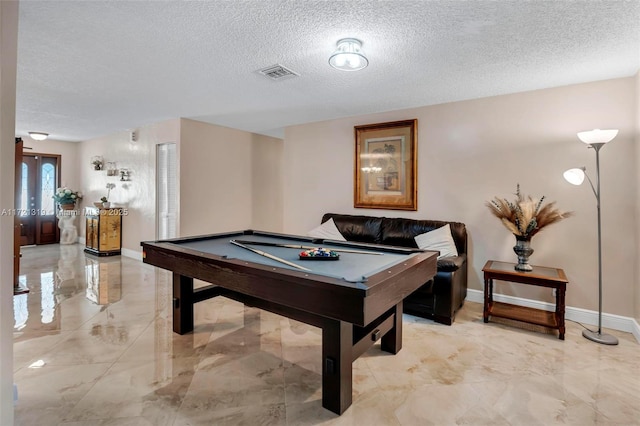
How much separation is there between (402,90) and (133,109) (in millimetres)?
3661

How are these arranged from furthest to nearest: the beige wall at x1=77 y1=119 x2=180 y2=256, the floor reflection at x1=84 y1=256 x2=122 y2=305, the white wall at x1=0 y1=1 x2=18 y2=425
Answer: the beige wall at x1=77 y1=119 x2=180 y2=256 < the floor reflection at x1=84 y1=256 x2=122 y2=305 < the white wall at x1=0 y1=1 x2=18 y2=425

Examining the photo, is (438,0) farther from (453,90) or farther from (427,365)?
(427,365)

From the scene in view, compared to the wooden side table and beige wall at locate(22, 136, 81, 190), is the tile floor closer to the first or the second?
the wooden side table

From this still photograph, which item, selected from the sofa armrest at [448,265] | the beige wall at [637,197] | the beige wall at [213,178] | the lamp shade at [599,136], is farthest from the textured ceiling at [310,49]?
the sofa armrest at [448,265]

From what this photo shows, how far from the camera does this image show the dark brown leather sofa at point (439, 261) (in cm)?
306

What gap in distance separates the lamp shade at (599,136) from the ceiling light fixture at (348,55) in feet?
6.86

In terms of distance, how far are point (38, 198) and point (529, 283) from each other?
30.8 ft

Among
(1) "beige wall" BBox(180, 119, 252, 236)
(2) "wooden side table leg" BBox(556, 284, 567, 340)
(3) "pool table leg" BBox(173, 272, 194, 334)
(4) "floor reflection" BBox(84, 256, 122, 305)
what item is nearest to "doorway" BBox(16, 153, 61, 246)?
(4) "floor reflection" BBox(84, 256, 122, 305)

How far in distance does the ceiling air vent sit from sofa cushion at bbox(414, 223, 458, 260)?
2.25 meters

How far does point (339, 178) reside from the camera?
15.9 ft

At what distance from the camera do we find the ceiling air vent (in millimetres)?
2896

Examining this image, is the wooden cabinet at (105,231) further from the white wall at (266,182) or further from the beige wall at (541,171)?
the beige wall at (541,171)

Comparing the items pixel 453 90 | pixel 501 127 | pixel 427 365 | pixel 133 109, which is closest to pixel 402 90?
pixel 453 90

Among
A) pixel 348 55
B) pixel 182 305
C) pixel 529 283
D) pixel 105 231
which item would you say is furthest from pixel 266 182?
pixel 529 283
